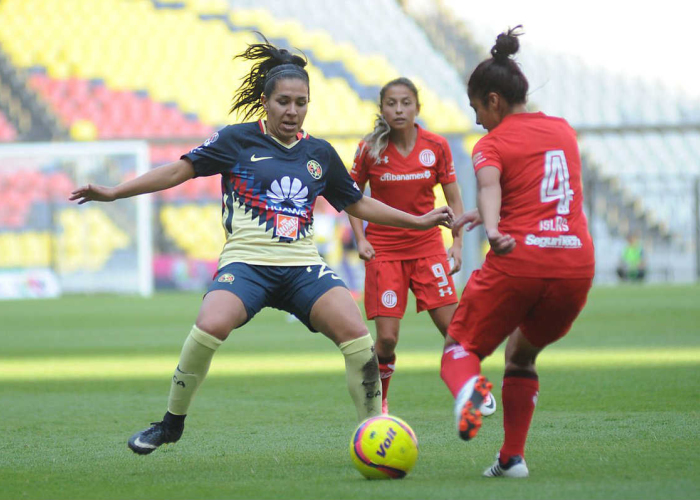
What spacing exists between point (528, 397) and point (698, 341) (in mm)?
7229

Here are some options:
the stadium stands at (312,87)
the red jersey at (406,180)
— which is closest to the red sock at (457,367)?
the red jersey at (406,180)

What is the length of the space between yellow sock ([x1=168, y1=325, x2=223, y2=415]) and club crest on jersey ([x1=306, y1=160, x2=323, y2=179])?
0.97m

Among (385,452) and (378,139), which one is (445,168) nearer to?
(378,139)

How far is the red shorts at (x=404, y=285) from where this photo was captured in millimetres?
6812

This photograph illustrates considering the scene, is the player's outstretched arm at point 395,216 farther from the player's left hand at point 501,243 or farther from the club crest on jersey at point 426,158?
the club crest on jersey at point 426,158

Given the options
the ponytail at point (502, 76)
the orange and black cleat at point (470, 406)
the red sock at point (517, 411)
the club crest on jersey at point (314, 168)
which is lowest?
the red sock at point (517, 411)

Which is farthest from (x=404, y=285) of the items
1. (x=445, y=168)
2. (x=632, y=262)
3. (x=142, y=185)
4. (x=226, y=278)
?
(x=632, y=262)

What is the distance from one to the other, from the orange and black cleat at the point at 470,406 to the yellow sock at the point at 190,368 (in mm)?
1363

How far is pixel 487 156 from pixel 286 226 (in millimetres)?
1271

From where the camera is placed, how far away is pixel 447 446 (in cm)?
536

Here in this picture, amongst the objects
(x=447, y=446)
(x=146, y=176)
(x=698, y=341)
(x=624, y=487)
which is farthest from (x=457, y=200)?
(x=698, y=341)

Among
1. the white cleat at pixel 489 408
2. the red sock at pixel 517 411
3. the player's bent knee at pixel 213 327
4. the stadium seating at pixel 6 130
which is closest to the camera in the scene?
the red sock at pixel 517 411

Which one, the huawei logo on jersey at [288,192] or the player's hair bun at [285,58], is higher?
the player's hair bun at [285,58]

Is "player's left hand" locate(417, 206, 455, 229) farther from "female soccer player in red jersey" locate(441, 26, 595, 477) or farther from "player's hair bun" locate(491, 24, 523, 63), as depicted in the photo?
"player's hair bun" locate(491, 24, 523, 63)
